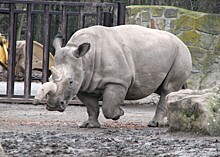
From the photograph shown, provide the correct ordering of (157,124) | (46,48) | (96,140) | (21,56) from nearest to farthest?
1. (96,140)
2. (157,124)
3. (46,48)
4. (21,56)

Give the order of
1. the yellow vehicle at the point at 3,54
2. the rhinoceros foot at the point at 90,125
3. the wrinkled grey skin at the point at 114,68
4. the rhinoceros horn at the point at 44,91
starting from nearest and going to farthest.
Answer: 1. the rhinoceros horn at the point at 44,91
2. the wrinkled grey skin at the point at 114,68
3. the rhinoceros foot at the point at 90,125
4. the yellow vehicle at the point at 3,54

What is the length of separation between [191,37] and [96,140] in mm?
8620

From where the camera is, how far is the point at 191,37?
1747 centimetres

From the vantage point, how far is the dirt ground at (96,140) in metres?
8.01

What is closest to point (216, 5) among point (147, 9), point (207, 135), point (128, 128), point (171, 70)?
point (147, 9)

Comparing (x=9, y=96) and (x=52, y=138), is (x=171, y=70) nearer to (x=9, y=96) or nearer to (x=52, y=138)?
(x=52, y=138)

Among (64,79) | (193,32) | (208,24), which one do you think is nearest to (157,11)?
(193,32)

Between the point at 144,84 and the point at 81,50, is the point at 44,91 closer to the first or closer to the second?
the point at 81,50

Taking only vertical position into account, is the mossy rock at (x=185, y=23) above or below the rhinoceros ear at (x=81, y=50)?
below

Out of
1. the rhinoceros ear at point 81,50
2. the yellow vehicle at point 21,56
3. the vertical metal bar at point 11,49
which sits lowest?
the yellow vehicle at point 21,56

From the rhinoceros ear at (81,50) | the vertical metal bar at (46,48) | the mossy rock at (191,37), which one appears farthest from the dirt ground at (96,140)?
the mossy rock at (191,37)

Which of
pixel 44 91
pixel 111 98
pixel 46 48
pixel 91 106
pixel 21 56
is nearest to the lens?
pixel 44 91

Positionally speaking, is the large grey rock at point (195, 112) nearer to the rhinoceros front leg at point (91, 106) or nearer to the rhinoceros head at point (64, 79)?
the rhinoceros head at point (64, 79)

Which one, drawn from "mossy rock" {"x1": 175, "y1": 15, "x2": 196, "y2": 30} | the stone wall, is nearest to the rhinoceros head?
the stone wall
